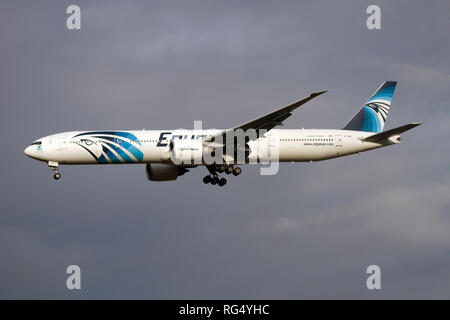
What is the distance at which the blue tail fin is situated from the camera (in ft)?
194

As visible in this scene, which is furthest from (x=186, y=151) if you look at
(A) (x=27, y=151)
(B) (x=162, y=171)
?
(A) (x=27, y=151)

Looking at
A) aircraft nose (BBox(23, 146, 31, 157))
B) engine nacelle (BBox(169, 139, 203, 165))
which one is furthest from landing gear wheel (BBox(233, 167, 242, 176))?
aircraft nose (BBox(23, 146, 31, 157))

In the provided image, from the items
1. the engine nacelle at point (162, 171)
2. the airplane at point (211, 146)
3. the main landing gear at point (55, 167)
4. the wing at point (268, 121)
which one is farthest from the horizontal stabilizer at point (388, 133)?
the main landing gear at point (55, 167)

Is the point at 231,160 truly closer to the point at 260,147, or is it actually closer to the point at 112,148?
the point at 260,147

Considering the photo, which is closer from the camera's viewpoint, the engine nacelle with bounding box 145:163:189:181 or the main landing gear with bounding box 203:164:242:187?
the main landing gear with bounding box 203:164:242:187

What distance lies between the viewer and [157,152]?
54.1 metres

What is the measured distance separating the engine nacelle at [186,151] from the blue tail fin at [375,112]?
1333cm

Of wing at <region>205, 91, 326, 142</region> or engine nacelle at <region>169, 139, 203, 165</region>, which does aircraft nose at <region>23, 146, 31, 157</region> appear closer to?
engine nacelle at <region>169, 139, 203, 165</region>

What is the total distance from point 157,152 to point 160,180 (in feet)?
16.3

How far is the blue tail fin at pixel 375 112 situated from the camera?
5922 cm

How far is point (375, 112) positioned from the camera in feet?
199

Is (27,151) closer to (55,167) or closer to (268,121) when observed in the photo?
(55,167)
